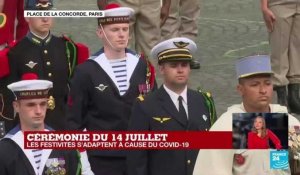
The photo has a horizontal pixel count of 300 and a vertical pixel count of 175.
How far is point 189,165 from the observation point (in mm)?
7699

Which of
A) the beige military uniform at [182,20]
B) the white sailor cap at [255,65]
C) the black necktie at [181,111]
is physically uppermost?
the beige military uniform at [182,20]

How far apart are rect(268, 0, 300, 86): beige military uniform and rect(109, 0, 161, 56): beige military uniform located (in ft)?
4.38

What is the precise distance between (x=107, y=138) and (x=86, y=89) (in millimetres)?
2381

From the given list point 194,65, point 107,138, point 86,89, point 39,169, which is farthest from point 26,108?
point 194,65

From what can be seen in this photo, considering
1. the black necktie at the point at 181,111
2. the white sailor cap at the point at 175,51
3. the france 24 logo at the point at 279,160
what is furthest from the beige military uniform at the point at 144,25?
the france 24 logo at the point at 279,160

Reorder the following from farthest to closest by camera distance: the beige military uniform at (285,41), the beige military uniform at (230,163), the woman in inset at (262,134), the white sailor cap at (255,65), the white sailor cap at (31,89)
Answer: the beige military uniform at (285,41) < the white sailor cap at (31,89) < the white sailor cap at (255,65) < the beige military uniform at (230,163) < the woman in inset at (262,134)

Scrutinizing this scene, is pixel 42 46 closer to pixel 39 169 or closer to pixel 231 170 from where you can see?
pixel 39 169

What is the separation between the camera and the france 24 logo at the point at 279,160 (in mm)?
5816

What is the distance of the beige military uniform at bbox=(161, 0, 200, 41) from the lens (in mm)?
13961

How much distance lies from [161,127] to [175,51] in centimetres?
61

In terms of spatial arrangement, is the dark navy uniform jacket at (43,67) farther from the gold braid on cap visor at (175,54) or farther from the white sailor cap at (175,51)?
the gold braid on cap visor at (175,54)

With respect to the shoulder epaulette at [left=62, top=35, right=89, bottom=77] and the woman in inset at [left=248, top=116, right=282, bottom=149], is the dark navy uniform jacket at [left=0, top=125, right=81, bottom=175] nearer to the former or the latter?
the woman in inset at [left=248, top=116, right=282, bottom=149]

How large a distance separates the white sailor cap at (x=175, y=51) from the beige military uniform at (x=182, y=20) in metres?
5.79

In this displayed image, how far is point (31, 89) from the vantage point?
7.32 meters
